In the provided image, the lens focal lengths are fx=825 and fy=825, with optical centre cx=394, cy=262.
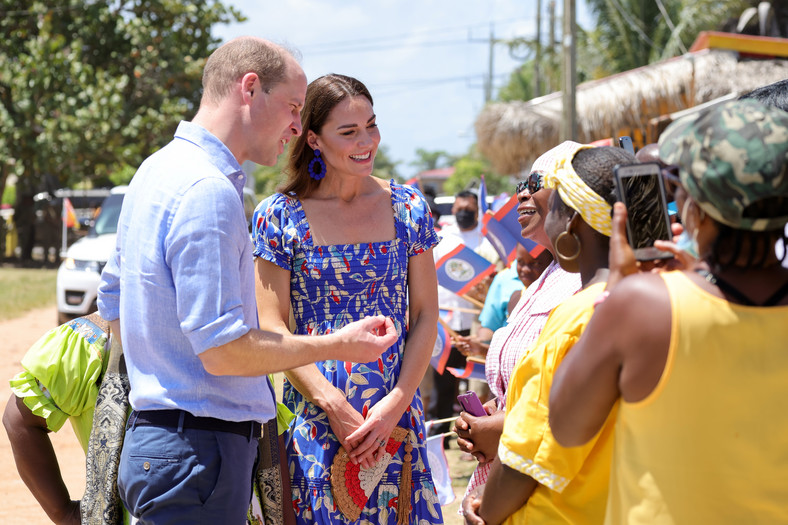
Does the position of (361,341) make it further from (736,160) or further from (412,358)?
(736,160)

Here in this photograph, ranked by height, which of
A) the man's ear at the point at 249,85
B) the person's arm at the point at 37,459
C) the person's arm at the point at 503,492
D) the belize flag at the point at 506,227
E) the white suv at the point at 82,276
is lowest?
the white suv at the point at 82,276

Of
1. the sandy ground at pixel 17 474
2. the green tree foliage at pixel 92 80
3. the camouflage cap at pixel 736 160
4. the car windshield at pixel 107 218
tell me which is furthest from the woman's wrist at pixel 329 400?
the green tree foliage at pixel 92 80

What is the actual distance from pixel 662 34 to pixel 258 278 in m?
27.2

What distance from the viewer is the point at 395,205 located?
3.01 metres

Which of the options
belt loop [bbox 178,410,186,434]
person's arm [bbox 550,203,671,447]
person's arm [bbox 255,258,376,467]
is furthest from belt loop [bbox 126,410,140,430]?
person's arm [bbox 550,203,671,447]

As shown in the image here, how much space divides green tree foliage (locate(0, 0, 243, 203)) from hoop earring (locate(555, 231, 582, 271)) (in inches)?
852

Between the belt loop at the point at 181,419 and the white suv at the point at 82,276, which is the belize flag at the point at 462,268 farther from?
the white suv at the point at 82,276

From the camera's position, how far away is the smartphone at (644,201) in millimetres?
1752

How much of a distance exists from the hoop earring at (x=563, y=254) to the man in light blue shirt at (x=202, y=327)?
55 cm

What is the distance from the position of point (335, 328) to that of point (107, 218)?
436 inches

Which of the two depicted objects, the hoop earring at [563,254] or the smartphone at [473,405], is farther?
the smartphone at [473,405]

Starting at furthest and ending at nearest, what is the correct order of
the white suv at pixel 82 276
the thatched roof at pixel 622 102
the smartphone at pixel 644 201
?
the thatched roof at pixel 622 102 < the white suv at pixel 82 276 < the smartphone at pixel 644 201

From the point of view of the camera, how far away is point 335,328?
279 cm

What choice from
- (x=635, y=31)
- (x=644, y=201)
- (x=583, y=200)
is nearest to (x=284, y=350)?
(x=583, y=200)
